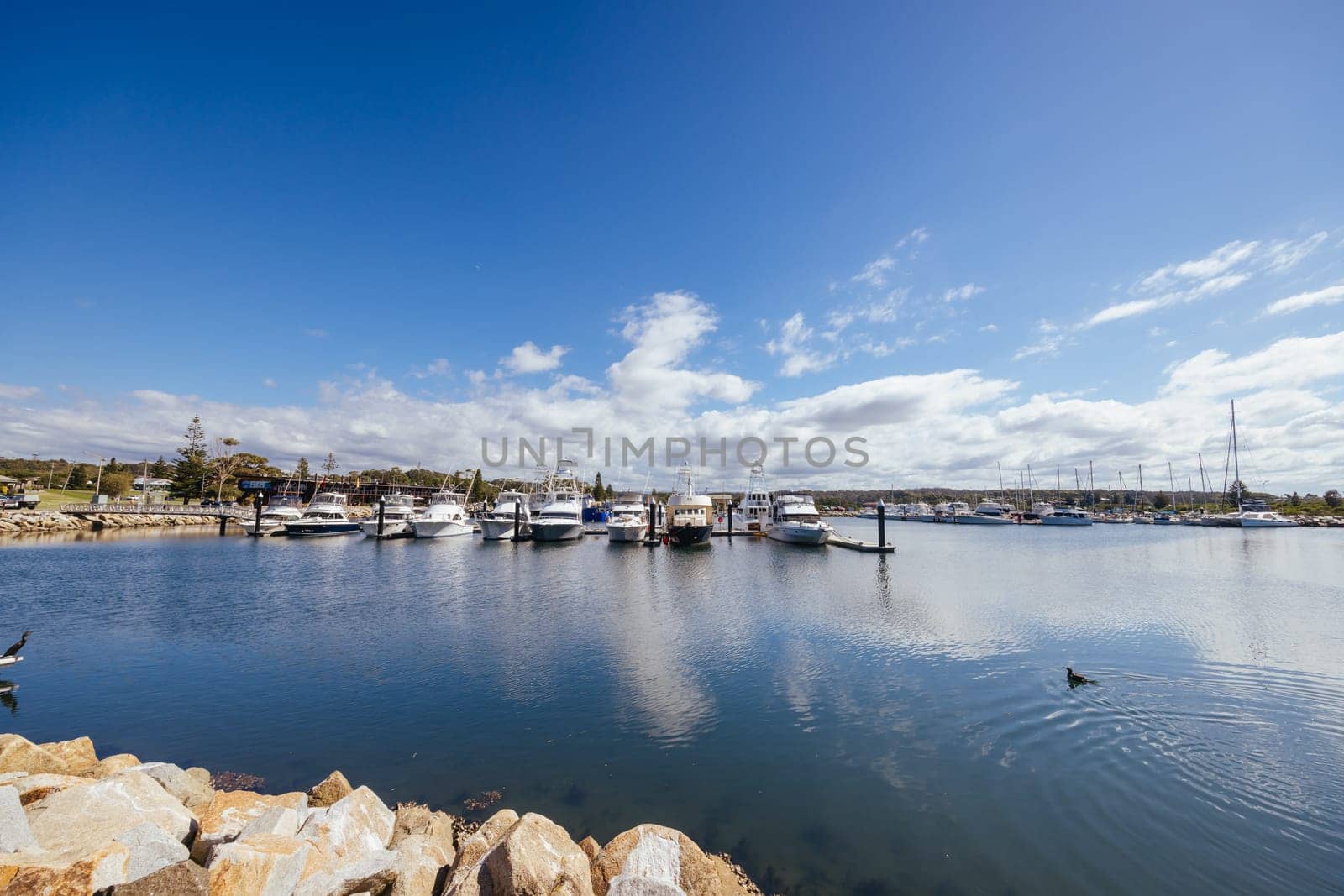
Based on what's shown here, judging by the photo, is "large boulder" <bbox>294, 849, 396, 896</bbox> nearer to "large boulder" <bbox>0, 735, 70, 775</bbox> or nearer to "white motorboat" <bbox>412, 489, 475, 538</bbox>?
"large boulder" <bbox>0, 735, 70, 775</bbox>

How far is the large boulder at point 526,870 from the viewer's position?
223 inches

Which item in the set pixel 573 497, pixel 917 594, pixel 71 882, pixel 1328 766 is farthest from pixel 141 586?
pixel 573 497

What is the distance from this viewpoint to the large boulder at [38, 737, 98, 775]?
8.61m

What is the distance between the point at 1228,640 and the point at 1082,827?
16989 mm

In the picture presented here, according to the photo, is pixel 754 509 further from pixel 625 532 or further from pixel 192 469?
pixel 192 469

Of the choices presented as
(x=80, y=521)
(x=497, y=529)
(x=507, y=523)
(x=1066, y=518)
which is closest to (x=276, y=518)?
(x=80, y=521)

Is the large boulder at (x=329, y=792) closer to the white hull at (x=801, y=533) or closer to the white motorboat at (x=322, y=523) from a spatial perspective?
the white hull at (x=801, y=533)

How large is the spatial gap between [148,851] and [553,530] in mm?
56684

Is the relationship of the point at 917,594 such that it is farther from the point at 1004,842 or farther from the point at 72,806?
the point at 72,806

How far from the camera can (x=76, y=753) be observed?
9.02 m

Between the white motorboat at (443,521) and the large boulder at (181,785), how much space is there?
201ft

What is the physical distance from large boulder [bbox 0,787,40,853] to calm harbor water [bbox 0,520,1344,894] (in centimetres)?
456

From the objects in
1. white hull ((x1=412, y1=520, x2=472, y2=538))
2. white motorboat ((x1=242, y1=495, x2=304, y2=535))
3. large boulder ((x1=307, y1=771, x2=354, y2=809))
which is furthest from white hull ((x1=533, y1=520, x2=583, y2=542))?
large boulder ((x1=307, y1=771, x2=354, y2=809))

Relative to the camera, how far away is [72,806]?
613 cm
